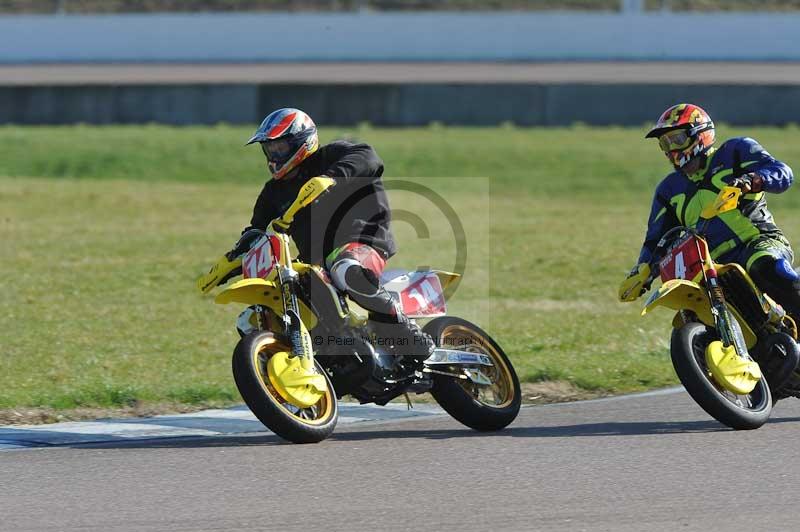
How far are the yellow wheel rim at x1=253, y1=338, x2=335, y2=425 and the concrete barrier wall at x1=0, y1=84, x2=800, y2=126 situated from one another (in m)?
18.3

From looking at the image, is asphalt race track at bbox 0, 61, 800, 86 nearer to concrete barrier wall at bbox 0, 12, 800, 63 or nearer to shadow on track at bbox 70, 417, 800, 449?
concrete barrier wall at bbox 0, 12, 800, 63

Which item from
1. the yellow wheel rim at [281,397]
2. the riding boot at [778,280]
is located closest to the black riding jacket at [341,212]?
the yellow wheel rim at [281,397]

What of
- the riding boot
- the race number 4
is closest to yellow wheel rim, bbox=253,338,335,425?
the race number 4

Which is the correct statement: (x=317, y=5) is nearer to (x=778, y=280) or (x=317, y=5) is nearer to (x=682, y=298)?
(x=778, y=280)

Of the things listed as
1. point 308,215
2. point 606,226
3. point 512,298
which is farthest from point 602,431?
point 606,226

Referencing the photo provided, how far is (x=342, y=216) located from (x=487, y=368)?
1.20 meters

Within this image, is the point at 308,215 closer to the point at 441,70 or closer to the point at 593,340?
the point at 593,340

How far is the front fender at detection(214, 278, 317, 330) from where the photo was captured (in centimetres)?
700

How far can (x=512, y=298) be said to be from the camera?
1355cm

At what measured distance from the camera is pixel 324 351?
7.37 m

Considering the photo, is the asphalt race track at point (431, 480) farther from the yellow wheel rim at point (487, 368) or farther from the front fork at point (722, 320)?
the front fork at point (722, 320)

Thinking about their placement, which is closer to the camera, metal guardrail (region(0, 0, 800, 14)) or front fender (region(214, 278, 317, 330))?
front fender (region(214, 278, 317, 330))

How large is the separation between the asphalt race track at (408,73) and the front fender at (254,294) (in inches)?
773

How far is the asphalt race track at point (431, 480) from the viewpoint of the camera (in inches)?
220
